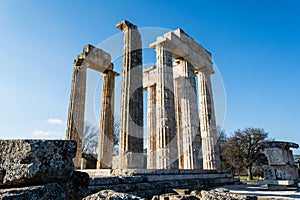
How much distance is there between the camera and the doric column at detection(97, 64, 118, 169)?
14469 mm

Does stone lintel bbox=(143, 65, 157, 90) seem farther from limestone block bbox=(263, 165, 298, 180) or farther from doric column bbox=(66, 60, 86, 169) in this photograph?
limestone block bbox=(263, 165, 298, 180)

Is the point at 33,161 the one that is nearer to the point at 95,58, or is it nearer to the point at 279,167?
the point at 279,167

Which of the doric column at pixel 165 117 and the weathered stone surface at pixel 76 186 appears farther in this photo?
the doric column at pixel 165 117

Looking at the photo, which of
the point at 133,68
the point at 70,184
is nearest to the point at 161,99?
the point at 133,68

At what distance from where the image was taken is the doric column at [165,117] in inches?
524

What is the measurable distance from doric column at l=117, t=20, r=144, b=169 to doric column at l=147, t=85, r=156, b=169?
7.95m

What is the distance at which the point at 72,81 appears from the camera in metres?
15.6

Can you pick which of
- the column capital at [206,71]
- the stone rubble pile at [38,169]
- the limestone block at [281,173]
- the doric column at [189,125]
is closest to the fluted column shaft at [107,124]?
the doric column at [189,125]

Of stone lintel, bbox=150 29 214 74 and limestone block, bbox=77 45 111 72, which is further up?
stone lintel, bbox=150 29 214 74

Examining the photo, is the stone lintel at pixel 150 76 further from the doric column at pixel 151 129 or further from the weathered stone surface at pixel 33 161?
the weathered stone surface at pixel 33 161

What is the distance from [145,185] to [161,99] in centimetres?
772

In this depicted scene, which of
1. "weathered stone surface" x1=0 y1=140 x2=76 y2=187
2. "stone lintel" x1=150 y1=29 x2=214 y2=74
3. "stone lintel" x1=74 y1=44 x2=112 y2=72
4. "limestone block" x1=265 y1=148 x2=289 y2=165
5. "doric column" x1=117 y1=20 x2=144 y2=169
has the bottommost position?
"limestone block" x1=265 y1=148 x2=289 y2=165

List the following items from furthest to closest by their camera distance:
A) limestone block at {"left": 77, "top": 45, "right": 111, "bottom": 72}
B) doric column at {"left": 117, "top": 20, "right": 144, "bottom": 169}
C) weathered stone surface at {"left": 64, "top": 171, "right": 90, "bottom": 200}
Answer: limestone block at {"left": 77, "top": 45, "right": 111, "bottom": 72}
doric column at {"left": 117, "top": 20, "right": 144, "bottom": 169}
weathered stone surface at {"left": 64, "top": 171, "right": 90, "bottom": 200}

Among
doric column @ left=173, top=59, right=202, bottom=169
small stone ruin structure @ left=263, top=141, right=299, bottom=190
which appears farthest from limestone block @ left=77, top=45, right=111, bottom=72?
small stone ruin structure @ left=263, top=141, right=299, bottom=190
